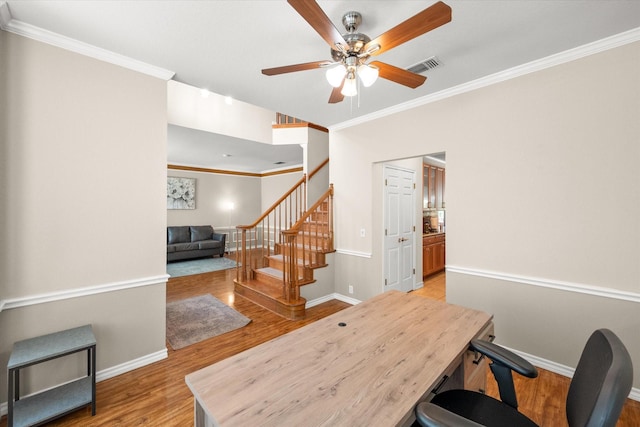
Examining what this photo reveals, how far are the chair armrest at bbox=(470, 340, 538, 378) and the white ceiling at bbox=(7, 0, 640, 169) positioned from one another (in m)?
2.00

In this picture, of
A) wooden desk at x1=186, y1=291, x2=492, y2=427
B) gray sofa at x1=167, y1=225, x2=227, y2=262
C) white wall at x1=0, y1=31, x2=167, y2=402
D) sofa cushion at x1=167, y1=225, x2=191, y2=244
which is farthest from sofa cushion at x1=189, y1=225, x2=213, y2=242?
wooden desk at x1=186, y1=291, x2=492, y2=427

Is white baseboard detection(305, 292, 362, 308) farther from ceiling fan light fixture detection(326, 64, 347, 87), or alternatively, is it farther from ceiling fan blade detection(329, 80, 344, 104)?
ceiling fan light fixture detection(326, 64, 347, 87)

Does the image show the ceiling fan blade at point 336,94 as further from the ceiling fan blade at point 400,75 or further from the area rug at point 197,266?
the area rug at point 197,266

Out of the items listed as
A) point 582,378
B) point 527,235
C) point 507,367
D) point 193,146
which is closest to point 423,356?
point 507,367

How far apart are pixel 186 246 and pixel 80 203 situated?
506cm

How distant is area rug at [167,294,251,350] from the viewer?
9.51 feet

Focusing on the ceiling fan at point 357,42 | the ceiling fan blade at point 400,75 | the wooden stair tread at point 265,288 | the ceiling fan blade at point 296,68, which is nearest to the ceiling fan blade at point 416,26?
the ceiling fan at point 357,42

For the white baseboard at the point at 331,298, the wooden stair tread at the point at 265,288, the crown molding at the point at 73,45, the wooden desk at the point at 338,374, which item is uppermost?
Result: the crown molding at the point at 73,45

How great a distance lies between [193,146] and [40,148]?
12.2ft

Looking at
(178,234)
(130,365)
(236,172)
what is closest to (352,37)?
(130,365)

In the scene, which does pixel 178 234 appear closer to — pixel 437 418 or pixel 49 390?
pixel 49 390

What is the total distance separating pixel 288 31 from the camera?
192 cm

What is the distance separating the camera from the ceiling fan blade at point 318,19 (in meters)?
1.21

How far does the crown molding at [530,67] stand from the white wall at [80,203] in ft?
8.80
